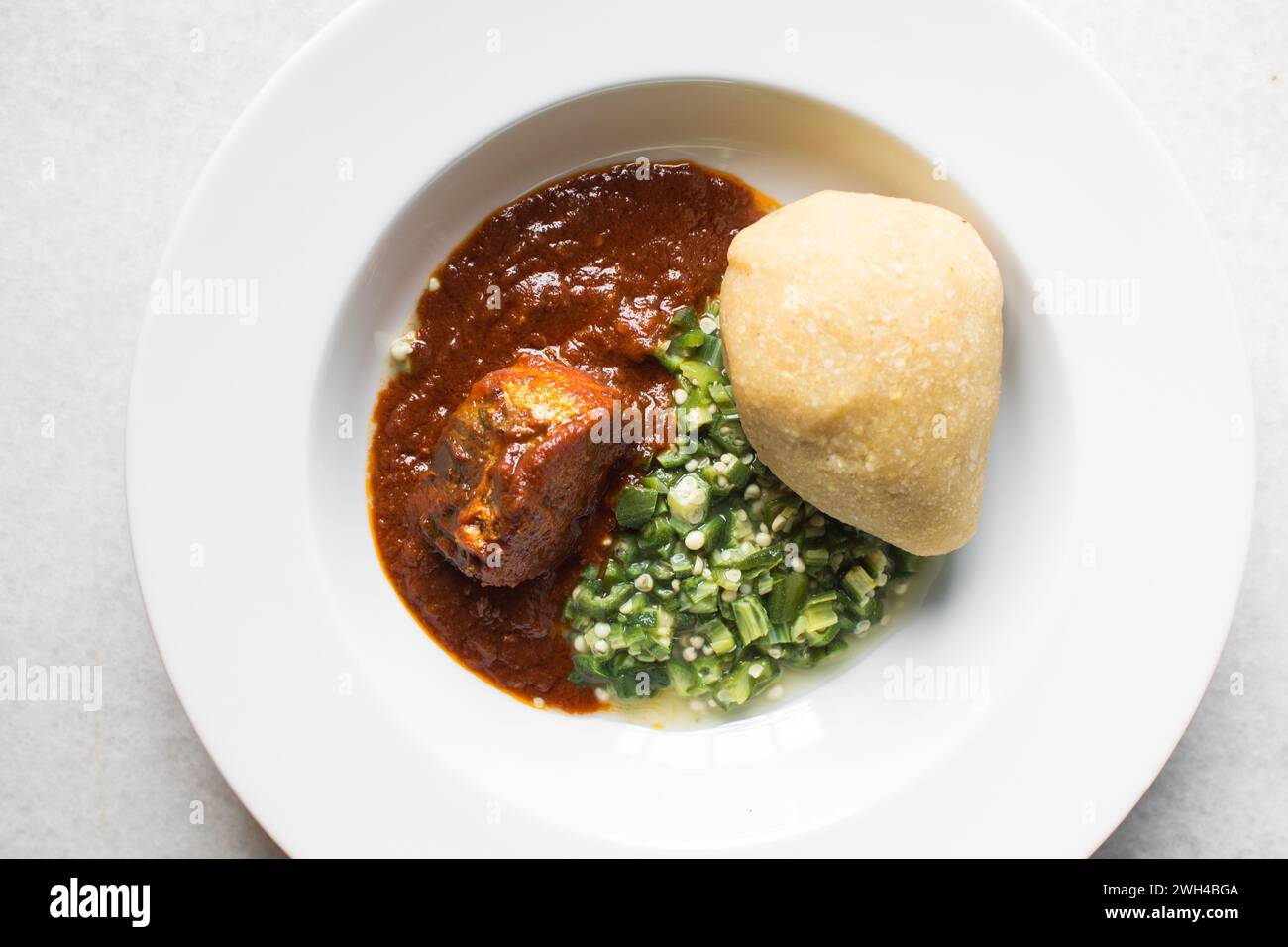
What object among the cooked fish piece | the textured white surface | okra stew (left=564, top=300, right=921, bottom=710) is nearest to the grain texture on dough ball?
okra stew (left=564, top=300, right=921, bottom=710)

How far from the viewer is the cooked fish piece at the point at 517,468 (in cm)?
298

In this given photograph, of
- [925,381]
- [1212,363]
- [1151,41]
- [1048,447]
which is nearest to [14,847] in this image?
[925,381]

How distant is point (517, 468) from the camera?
2975mm

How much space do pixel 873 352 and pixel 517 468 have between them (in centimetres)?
114

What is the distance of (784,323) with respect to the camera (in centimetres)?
284

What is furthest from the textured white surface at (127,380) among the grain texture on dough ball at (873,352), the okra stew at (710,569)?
the okra stew at (710,569)

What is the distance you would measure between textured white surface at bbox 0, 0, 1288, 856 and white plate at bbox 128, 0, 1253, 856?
587 mm

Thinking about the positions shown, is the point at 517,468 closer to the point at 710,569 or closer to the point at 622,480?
the point at 622,480

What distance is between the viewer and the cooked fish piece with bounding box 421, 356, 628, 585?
2982 millimetres

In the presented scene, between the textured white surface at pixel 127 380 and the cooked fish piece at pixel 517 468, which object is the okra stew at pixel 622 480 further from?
the textured white surface at pixel 127 380

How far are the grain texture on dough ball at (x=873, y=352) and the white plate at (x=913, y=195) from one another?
0.29 meters

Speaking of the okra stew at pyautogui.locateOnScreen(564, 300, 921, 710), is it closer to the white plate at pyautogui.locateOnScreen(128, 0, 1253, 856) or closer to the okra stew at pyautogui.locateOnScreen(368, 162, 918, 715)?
the okra stew at pyautogui.locateOnScreen(368, 162, 918, 715)

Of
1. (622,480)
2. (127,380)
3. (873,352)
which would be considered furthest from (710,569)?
(127,380)

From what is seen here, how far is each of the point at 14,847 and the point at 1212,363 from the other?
173 inches
